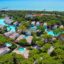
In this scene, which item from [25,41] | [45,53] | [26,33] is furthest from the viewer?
[26,33]

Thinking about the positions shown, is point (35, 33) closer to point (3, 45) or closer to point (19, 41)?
point (19, 41)

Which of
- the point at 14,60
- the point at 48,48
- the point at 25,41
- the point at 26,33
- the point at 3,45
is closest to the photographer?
the point at 14,60

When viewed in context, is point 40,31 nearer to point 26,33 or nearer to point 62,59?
point 26,33

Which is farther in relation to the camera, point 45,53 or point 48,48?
point 48,48

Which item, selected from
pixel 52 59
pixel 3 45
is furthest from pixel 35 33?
pixel 52 59

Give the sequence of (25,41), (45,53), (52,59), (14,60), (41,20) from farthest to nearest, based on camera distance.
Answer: (41,20)
(25,41)
(45,53)
(52,59)
(14,60)

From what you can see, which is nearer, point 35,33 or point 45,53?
point 45,53

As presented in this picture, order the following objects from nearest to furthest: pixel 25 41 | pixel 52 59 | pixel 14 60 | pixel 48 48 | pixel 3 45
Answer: pixel 14 60, pixel 52 59, pixel 48 48, pixel 3 45, pixel 25 41

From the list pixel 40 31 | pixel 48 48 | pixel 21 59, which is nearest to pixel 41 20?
pixel 40 31
